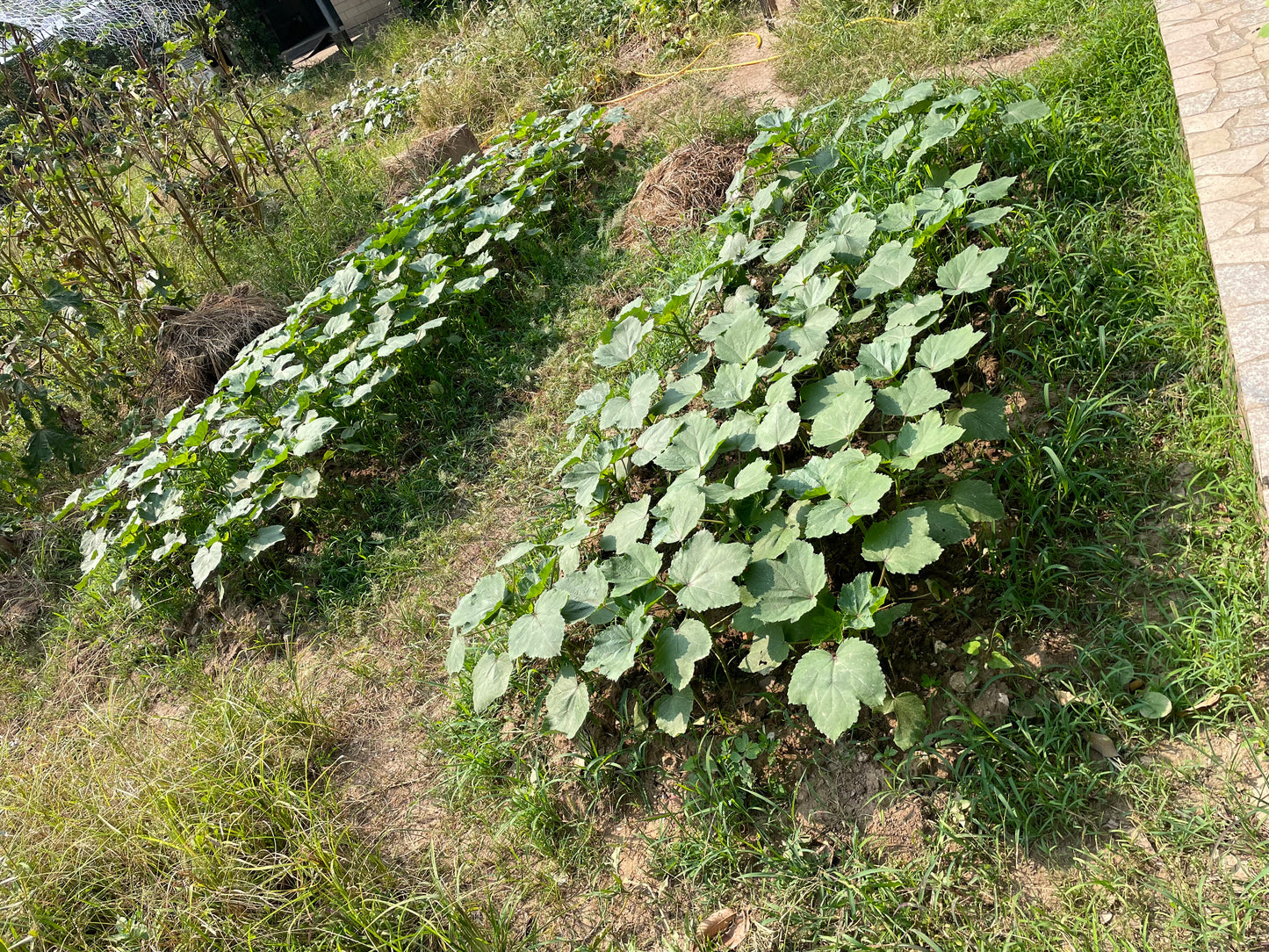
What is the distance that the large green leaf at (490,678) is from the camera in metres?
2.37

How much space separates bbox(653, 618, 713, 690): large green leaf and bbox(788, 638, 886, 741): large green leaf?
10.9 inches

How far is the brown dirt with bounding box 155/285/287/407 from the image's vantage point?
5020mm

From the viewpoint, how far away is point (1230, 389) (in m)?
2.32

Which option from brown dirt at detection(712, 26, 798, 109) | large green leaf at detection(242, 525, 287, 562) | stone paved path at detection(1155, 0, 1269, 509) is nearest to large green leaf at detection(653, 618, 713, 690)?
stone paved path at detection(1155, 0, 1269, 509)

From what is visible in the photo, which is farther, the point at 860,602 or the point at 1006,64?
the point at 1006,64

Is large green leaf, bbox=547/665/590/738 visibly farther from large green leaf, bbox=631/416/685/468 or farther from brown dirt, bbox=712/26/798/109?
brown dirt, bbox=712/26/798/109

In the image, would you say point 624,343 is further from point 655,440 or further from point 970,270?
point 970,270

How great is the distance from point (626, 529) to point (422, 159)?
4951 millimetres

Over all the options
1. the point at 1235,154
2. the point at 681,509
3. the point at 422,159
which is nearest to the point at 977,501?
the point at 681,509

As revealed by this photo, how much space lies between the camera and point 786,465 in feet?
8.99

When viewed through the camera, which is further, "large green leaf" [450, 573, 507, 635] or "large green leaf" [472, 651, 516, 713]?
"large green leaf" [450, 573, 507, 635]

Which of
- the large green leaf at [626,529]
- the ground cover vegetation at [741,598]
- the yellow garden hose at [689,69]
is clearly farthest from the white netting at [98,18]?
the large green leaf at [626,529]

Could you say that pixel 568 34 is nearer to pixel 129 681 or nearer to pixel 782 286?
pixel 782 286

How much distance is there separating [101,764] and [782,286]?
289cm
